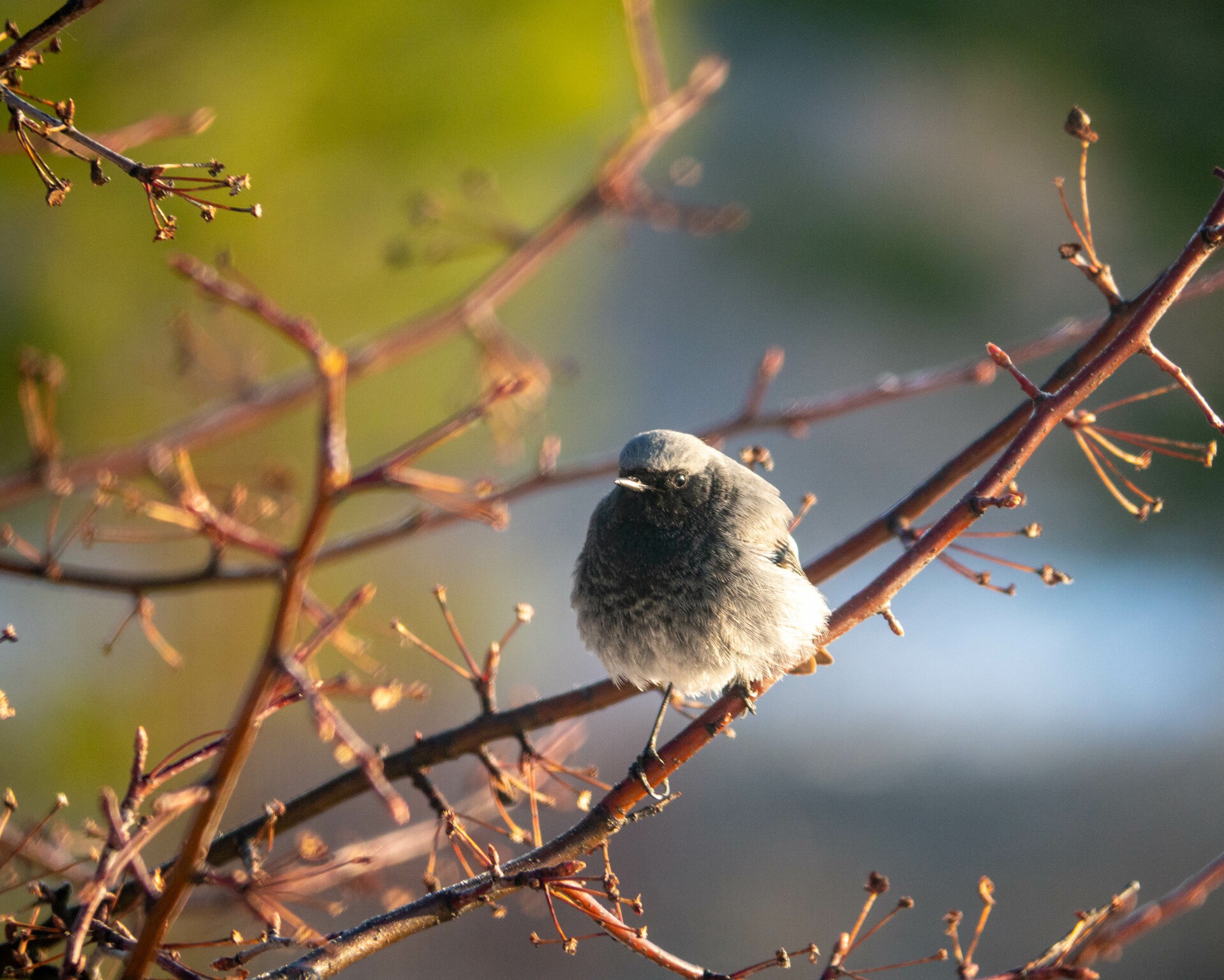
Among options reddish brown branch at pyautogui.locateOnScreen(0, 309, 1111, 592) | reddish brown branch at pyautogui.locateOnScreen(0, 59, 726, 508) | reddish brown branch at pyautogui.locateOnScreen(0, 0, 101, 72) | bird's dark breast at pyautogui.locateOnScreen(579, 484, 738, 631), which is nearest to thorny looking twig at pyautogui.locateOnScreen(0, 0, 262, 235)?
reddish brown branch at pyautogui.locateOnScreen(0, 0, 101, 72)

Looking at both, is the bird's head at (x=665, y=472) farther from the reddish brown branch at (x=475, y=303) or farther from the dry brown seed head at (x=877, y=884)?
the dry brown seed head at (x=877, y=884)

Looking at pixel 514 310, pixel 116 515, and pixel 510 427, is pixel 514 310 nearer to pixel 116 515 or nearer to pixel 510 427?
pixel 116 515

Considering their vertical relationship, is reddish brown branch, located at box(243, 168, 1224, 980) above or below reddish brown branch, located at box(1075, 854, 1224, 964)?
above

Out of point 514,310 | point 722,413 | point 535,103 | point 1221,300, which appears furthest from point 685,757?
point 1221,300

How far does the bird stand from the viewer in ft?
5.92

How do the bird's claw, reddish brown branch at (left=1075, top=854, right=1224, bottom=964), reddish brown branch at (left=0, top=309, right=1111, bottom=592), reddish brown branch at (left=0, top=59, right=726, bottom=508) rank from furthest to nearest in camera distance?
the bird's claw → reddish brown branch at (left=0, top=59, right=726, bottom=508) → reddish brown branch at (left=0, top=309, right=1111, bottom=592) → reddish brown branch at (left=1075, top=854, right=1224, bottom=964)

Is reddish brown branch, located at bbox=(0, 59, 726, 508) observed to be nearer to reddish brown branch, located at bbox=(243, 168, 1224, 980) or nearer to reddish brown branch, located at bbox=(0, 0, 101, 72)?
reddish brown branch, located at bbox=(0, 0, 101, 72)

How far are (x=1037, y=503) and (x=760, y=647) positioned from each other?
18.8 feet

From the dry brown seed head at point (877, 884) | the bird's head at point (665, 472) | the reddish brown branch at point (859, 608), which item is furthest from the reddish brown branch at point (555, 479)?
the dry brown seed head at point (877, 884)

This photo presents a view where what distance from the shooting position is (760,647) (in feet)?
5.93

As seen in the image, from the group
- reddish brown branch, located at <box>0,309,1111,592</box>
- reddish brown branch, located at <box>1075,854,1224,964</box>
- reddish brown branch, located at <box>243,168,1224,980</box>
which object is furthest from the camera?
reddish brown branch, located at <box>243,168,1224,980</box>

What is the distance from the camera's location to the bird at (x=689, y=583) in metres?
1.81

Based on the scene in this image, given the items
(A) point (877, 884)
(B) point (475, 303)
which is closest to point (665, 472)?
(B) point (475, 303)

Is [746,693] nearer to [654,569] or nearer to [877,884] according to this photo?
[654,569]
